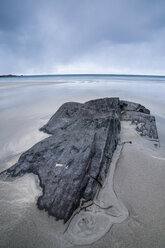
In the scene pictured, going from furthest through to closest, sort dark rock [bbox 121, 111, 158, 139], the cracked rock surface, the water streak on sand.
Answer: dark rock [bbox 121, 111, 158, 139], the cracked rock surface, the water streak on sand

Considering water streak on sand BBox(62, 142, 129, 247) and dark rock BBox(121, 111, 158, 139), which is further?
dark rock BBox(121, 111, 158, 139)

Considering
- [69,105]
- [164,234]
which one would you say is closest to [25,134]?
[69,105]

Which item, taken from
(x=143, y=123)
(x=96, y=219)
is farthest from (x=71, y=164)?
(x=143, y=123)

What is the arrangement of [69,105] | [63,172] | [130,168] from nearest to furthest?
[63,172], [130,168], [69,105]

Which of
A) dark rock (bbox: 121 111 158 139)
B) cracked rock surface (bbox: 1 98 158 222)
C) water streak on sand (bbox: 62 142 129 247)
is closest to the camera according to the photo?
water streak on sand (bbox: 62 142 129 247)

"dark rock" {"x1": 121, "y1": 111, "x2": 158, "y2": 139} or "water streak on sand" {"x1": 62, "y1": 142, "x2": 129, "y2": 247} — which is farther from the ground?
"dark rock" {"x1": 121, "y1": 111, "x2": 158, "y2": 139}

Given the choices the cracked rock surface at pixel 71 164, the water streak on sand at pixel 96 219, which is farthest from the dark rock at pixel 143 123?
the water streak on sand at pixel 96 219

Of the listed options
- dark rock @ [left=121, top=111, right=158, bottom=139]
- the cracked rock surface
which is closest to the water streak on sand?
the cracked rock surface

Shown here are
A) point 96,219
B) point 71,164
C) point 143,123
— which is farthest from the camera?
point 143,123

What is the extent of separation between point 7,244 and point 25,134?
3.46m

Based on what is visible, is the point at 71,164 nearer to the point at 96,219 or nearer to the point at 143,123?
the point at 96,219

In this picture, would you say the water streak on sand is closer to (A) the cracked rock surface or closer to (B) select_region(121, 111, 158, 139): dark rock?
(A) the cracked rock surface

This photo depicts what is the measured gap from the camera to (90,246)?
1412 mm

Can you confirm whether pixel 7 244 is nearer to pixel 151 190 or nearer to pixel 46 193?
pixel 46 193
